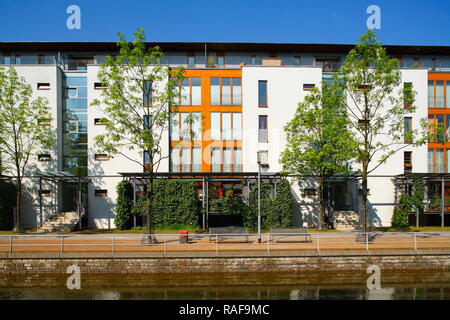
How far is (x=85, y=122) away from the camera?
25156 mm

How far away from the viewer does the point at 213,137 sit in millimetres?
24953

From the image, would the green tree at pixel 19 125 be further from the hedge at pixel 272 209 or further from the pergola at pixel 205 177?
the hedge at pixel 272 209

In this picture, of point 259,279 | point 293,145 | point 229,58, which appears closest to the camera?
point 259,279

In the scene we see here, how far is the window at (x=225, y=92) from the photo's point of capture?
25.1 m

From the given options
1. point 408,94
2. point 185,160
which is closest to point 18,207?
point 185,160

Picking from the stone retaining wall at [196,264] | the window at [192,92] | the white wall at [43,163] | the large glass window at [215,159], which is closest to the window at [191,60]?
the window at [192,92]

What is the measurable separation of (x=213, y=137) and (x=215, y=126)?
3.30 feet

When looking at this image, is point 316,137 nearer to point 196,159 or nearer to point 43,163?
point 196,159

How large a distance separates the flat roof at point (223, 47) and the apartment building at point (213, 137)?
5.11m

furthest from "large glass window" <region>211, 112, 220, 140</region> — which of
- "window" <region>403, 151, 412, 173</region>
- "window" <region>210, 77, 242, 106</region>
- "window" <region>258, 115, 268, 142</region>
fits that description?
"window" <region>403, 151, 412, 173</region>

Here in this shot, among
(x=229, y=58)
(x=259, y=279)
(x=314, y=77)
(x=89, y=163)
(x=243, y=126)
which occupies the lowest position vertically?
(x=259, y=279)

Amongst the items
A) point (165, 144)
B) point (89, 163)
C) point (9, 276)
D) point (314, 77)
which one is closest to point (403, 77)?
point (314, 77)
